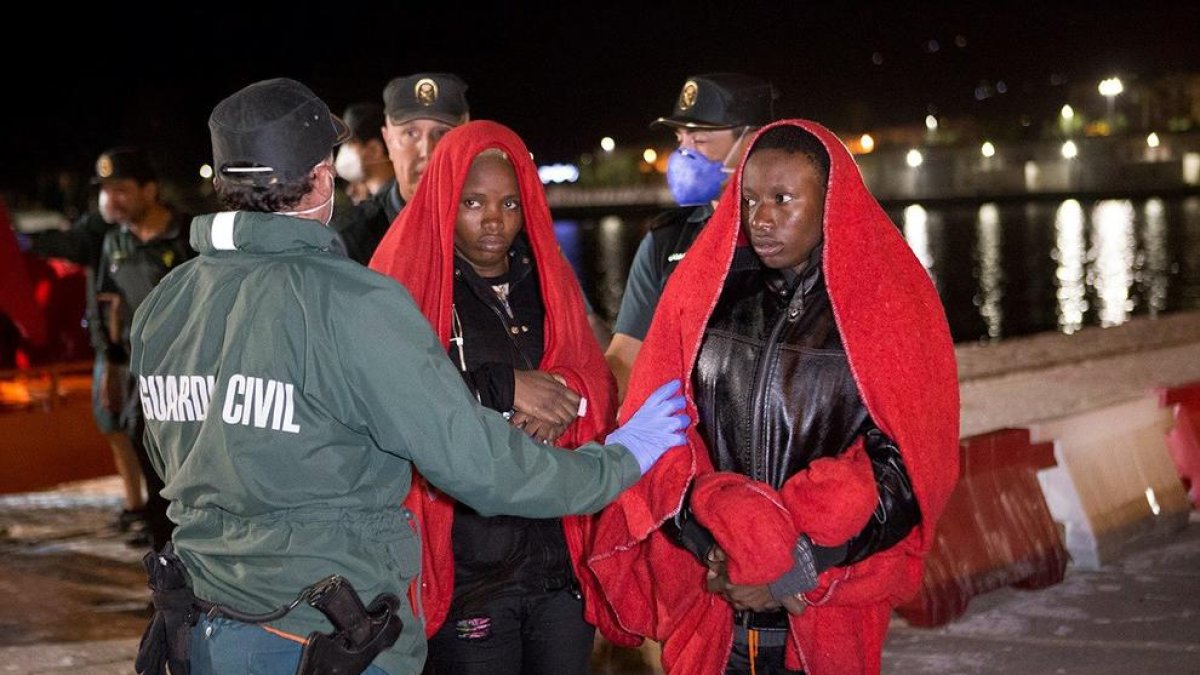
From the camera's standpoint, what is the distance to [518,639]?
3.62m

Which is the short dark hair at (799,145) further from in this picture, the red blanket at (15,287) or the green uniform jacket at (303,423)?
the red blanket at (15,287)

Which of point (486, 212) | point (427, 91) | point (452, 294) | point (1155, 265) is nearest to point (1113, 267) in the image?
point (1155, 265)

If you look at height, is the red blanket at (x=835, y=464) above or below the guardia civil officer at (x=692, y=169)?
below

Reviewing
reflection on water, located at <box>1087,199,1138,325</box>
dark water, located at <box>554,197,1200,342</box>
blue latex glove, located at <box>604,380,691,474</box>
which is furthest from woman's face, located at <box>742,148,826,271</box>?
reflection on water, located at <box>1087,199,1138,325</box>

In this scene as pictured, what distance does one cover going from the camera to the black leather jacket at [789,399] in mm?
3084

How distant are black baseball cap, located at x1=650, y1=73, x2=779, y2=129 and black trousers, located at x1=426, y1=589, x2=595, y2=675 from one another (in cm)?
180

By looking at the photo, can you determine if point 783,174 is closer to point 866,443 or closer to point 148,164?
point 866,443

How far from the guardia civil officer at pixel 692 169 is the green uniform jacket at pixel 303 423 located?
1.89 m

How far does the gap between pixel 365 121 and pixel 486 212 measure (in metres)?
2.90

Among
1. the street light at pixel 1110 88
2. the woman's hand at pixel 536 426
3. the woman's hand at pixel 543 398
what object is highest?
the street light at pixel 1110 88

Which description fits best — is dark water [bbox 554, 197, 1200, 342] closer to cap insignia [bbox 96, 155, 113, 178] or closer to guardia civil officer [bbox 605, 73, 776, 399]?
guardia civil officer [bbox 605, 73, 776, 399]

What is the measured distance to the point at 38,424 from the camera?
10406 millimetres

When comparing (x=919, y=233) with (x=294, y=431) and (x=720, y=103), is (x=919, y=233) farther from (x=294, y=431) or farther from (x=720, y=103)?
(x=294, y=431)

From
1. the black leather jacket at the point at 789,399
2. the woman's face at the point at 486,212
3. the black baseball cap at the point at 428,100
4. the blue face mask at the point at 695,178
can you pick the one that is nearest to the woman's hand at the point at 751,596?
the black leather jacket at the point at 789,399
